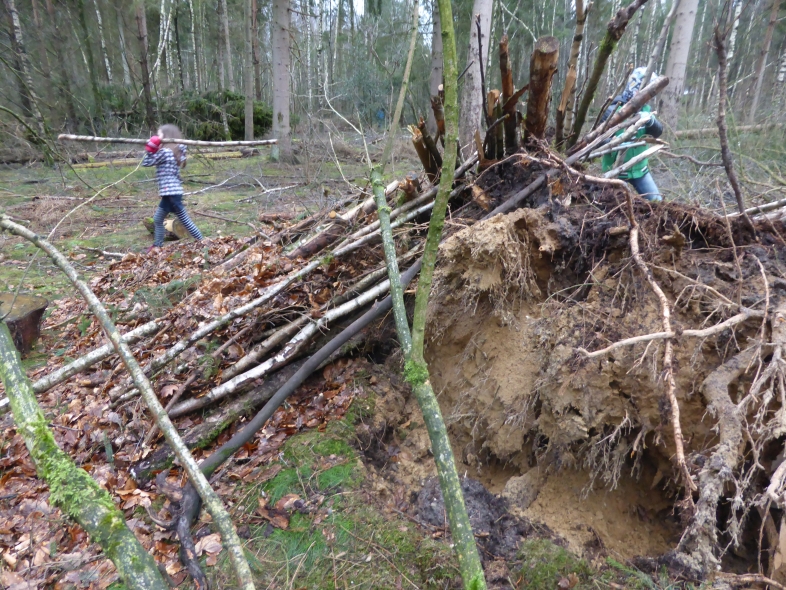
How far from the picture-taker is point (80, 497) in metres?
1.43

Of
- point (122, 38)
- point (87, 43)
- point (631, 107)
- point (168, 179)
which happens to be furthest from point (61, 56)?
point (631, 107)

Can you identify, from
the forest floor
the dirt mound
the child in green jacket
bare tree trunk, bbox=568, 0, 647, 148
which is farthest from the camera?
the child in green jacket

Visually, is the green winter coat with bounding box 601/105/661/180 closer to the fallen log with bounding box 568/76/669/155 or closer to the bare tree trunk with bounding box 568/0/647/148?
the fallen log with bounding box 568/76/669/155

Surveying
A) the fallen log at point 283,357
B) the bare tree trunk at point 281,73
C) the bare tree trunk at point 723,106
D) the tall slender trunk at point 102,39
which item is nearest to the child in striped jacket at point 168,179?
the bare tree trunk at point 281,73

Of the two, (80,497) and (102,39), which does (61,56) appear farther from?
(80,497)

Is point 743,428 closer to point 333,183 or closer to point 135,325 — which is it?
point 135,325

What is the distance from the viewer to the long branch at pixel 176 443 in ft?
4.80

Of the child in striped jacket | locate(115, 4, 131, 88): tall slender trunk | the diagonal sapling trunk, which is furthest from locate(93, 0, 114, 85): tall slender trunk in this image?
the diagonal sapling trunk

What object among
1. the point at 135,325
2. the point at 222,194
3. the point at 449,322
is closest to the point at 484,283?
the point at 449,322

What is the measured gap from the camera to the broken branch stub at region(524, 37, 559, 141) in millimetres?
3121

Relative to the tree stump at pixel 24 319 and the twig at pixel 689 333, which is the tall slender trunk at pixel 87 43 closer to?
the tree stump at pixel 24 319

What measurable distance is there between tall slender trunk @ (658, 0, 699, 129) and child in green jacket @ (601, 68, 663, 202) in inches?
183

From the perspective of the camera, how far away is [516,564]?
7.75 feet

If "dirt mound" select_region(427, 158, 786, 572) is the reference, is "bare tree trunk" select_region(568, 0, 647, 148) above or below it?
above
